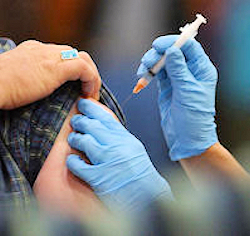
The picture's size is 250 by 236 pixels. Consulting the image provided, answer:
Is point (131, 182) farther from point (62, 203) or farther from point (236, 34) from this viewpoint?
point (236, 34)

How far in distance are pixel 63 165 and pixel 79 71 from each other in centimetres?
21

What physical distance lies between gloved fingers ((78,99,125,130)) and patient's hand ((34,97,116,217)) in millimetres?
85

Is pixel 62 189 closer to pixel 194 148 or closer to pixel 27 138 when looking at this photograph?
pixel 27 138

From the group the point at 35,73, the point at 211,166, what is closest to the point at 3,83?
the point at 35,73

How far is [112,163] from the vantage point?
87 cm

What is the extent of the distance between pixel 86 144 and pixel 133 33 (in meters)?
0.75

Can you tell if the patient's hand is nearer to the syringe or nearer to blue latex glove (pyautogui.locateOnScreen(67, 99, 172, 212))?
blue latex glove (pyautogui.locateOnScreen(67, 99, 172, 212))

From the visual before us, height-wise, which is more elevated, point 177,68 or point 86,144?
point 177,68

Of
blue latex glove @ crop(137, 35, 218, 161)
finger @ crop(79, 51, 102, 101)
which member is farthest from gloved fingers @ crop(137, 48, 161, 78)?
finger @ crop(79, 51, 102, 101)

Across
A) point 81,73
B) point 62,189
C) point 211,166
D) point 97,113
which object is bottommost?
point 211,166

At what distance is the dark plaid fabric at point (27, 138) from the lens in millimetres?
730

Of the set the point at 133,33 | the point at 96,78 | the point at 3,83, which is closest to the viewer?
the point at 3,83

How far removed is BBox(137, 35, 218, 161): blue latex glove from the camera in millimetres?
992

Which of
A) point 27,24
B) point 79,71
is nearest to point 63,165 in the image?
point 79,71
